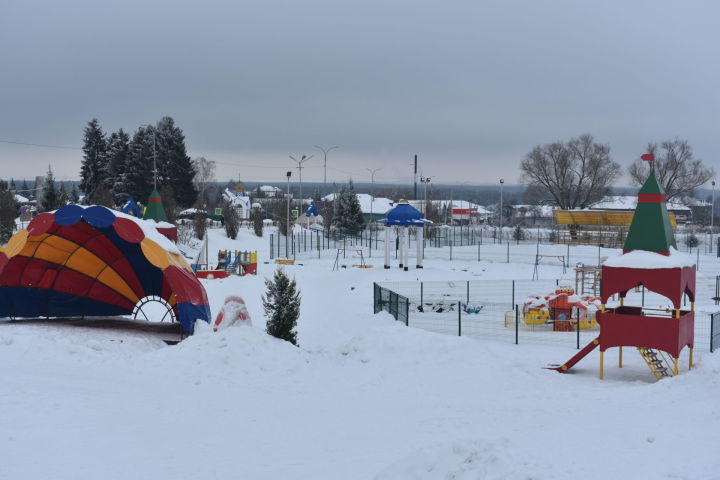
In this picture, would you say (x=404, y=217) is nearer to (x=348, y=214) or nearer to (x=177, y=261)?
(x=177, y=261)

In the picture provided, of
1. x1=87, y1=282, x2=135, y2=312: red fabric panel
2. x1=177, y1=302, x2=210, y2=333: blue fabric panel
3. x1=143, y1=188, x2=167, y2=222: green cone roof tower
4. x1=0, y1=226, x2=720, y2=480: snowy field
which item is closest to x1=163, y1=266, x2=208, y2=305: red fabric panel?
x1=177, y1=302, x2=210, y2=333: blue fabric panel

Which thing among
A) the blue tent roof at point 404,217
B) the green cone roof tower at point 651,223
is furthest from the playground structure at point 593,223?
the green cone roof tower at point 651,223

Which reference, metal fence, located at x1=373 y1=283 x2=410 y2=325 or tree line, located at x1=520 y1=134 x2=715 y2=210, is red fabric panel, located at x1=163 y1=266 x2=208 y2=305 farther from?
tree line, located at x1=520 y1=134 x2=715 y2=210

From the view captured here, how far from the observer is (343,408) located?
13.0 meters

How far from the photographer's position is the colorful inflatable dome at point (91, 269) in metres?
17.4

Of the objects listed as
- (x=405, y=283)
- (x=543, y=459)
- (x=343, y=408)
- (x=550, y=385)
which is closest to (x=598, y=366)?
(x=550, y=385)

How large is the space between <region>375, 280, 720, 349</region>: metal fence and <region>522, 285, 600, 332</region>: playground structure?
0.13ft

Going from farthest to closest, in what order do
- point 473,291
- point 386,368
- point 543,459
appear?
point 473,291, point 386,368, point 543,459

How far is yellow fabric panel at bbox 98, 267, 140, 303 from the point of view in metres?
21.5

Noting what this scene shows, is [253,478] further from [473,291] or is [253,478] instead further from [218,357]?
[473,291]

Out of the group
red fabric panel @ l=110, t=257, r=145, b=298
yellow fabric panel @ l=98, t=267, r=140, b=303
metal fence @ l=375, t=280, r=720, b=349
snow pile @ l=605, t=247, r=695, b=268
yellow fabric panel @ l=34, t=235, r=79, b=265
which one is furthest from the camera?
yellow fabric panel @ l=98, t=267, r=140, b=303

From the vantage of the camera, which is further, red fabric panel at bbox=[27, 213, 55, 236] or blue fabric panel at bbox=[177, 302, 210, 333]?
blue fabric panel at bbox=[177, 302, 210, 333]

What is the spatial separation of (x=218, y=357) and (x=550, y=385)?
22.3 ft

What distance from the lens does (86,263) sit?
2108cm
